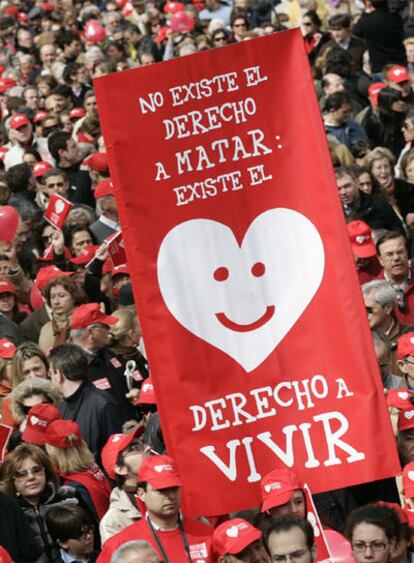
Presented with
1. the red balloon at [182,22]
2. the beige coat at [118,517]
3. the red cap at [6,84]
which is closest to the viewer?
the beige coat at [118,517]

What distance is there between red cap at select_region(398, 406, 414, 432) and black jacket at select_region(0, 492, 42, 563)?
1.94 m

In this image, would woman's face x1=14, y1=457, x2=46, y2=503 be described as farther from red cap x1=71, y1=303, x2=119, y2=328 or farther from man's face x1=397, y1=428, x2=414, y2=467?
red cap x1=71, y1=303, x2=119, y2=328

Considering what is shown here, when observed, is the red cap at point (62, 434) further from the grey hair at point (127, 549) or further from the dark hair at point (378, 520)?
the grey hair at point (127, 549)

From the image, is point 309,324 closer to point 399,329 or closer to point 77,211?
point 399,329

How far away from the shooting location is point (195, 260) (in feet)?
23.6

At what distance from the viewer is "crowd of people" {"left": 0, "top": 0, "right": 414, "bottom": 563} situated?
752cm

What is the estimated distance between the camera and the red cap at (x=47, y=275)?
12.0 metres

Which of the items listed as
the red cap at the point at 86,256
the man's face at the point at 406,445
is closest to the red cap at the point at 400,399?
the man's face at the point at 406,445

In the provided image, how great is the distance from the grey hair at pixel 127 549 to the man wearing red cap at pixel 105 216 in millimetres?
6324

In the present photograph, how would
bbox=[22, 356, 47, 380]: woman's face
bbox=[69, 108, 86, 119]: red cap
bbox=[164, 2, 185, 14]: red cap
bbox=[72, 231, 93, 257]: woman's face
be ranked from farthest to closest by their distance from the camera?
bbox=[164, 2, 185, 14]: red cap
bbox=[69, 108, 86, 119]: red cap
bbox=[72, 231, 93, 257]: woman's face
bbox=[22, 356, 47, 380]: woman's face

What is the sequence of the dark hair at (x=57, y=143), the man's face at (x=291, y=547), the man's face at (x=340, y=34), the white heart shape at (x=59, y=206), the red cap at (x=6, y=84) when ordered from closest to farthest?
the man's face at (x=291, y=547) < the white heart shape at (x=59, y=206) < the dark hair at (x=57, y=143) < the man's face at (x=340, y=34) < the red cap at (x=6, y=84)

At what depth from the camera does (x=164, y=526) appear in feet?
24.6

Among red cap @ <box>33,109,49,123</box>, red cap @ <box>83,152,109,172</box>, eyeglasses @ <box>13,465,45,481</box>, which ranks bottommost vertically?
eyeglasses @ <box>13,465,45,481</box>

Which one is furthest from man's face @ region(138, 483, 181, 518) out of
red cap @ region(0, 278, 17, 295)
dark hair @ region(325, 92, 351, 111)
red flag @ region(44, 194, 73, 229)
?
dark hair @ region(325, 92, 351, 111)
